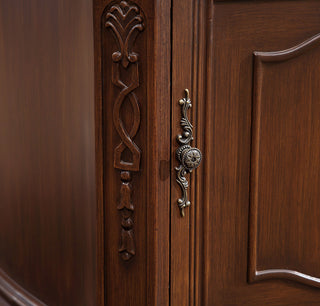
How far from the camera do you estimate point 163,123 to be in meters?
A: 0.59

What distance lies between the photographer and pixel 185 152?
1.95ft

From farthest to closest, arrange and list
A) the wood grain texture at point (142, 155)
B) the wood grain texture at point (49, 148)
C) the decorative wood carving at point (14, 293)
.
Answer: the decorative wood carving at point (14, 293) < the wood grain texture at point (49, 148) < the wood grain texture at point (142, 155)

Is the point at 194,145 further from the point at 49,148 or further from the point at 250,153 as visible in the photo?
the point at 49,148

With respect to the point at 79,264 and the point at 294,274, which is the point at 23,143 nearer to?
the point at 79,264

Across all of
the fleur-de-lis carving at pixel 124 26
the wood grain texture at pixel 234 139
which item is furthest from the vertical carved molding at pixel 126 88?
the wood grain texture at pixel 234 139

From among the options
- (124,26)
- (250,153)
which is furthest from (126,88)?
(250,153)

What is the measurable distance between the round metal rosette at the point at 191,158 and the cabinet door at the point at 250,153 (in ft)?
0.05

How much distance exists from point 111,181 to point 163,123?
13cm

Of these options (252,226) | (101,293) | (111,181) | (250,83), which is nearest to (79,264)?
(101,293)

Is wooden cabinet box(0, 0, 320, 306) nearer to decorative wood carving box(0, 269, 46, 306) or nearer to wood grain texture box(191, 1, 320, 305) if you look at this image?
wood grain texture box(191, 1, 320, 305)

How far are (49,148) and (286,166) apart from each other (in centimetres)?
45

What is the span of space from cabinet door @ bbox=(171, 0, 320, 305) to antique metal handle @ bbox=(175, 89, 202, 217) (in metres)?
0.01

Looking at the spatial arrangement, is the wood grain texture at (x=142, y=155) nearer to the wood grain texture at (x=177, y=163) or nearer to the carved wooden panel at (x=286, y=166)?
the wood grain texture at (x=177, y=163)

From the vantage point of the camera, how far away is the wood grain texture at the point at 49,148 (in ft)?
2.25
